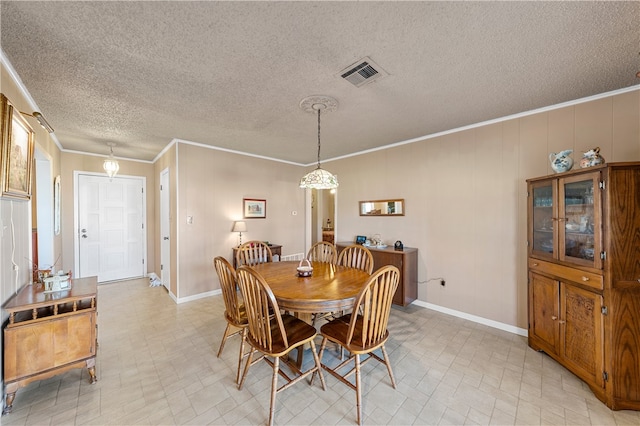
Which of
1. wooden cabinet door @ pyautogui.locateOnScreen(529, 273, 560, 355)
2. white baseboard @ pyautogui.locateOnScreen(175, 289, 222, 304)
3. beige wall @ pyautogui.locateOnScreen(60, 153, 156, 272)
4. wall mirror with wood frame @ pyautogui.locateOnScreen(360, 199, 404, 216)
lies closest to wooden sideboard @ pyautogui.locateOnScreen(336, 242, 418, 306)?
wall mirror with wood frame @ pyautogui.locateOnScreen(360, 199, 404, 216)

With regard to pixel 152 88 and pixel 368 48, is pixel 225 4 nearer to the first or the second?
pixel 368 48

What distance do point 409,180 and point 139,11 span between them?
346 cm

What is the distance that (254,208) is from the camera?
15.7 ft

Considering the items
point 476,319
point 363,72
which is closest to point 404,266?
point 476,319

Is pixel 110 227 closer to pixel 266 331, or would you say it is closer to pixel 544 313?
pixel 266 331

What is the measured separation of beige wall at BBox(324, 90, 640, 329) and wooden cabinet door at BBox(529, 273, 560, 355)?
0.34 m

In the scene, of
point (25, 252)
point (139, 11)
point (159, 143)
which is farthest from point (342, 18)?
point (159, 143)

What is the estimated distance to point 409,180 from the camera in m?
3.84

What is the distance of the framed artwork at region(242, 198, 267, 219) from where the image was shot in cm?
467

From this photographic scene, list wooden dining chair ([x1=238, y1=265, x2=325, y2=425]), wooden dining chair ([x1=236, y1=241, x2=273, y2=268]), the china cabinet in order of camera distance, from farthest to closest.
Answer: wooden dining chair ([x1=236, y1=241, x2=273, y2=268])
the china cabinet
wooden dining chair ([x1=238, y1=265, x2=325, y2=425])

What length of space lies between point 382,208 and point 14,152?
405 cm

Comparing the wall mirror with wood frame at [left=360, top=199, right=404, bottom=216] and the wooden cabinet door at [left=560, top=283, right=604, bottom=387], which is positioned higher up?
the wall mirror with wood frame at [left=360, top=199, right=404, bottom=216]

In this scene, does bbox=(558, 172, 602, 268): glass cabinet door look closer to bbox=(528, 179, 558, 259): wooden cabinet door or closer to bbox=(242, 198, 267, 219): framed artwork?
bbox=(528, 179, 558, 259): wooden cabinet door

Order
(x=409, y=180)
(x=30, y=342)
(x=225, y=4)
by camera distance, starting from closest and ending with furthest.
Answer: (x=225, y=4), (x=30, y=342), (x=409, y=180)
